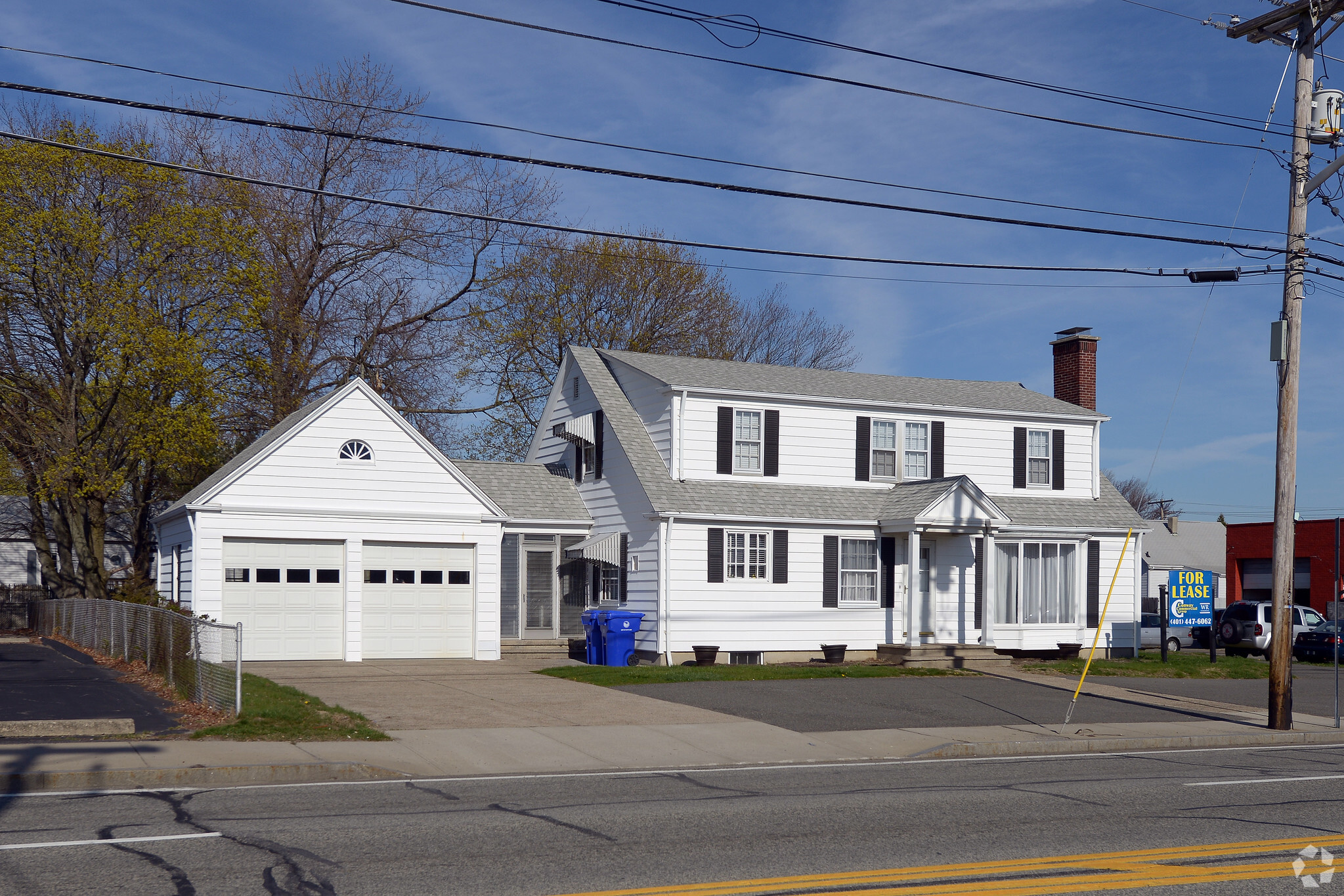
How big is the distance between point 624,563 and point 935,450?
866cm

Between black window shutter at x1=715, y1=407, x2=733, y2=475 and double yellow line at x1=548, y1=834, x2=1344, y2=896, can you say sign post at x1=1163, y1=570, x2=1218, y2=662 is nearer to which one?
black window shutter at x1=715, y1=407, x2=733, y2=475

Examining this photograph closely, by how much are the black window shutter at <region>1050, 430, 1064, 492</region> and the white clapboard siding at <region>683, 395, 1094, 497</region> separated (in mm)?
134

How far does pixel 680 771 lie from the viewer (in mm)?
13656

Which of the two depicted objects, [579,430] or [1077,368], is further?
[1077,368]

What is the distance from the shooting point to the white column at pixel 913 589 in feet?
91.6

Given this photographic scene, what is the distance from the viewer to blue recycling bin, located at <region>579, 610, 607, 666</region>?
87.1ft

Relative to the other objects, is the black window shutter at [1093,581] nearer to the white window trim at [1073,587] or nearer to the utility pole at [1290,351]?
the white window trim at [1073,587]

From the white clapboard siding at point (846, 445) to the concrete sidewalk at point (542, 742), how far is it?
8.11 metres

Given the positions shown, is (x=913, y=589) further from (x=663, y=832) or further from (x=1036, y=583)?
(x=663, y=832)

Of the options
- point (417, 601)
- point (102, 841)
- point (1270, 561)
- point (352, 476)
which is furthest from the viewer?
point (1270, 561)

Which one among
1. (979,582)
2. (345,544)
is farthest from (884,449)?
(345,544)

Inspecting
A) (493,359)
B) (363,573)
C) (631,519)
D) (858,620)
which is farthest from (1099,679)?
(493,359)

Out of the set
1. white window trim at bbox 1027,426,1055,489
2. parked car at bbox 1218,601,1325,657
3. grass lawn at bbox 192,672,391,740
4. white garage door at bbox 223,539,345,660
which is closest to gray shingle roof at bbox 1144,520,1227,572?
parked car at bbox 1218,601,1325,657

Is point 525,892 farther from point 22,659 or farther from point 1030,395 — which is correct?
point 1030,395
